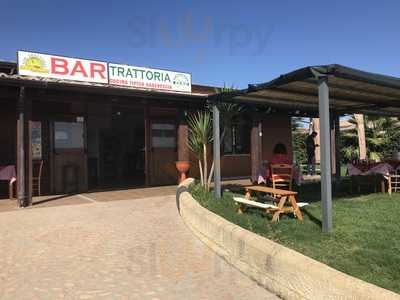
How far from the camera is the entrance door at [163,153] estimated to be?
13.4 meters

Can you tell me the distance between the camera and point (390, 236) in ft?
17.3

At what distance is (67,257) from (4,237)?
1686 mm

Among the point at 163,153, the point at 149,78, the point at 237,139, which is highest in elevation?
the point at 149,78

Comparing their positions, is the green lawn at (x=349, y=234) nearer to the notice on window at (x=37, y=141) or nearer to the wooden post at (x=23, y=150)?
the wooden post at (x=23, y=150)

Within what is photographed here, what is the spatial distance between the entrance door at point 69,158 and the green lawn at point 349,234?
499cm

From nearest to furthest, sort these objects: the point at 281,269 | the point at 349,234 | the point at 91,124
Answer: the point at 281,269 → the point at 349,234 → the point at 91,124

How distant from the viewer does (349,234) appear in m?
5.40

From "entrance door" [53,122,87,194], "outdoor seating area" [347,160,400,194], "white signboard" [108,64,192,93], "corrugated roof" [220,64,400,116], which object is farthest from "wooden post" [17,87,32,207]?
"outdoor seating area" [347,160,400,194]

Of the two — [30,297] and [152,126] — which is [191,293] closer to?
[30,297]

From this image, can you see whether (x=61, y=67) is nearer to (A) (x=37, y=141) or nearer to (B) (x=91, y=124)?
(A) (x=37, y=141)

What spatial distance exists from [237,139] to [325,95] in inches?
409

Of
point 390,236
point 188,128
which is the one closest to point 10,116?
point 188,128

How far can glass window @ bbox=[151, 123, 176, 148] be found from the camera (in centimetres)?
1342

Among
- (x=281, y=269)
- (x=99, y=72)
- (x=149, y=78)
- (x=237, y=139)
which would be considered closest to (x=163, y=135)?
(x=149, y=78)
